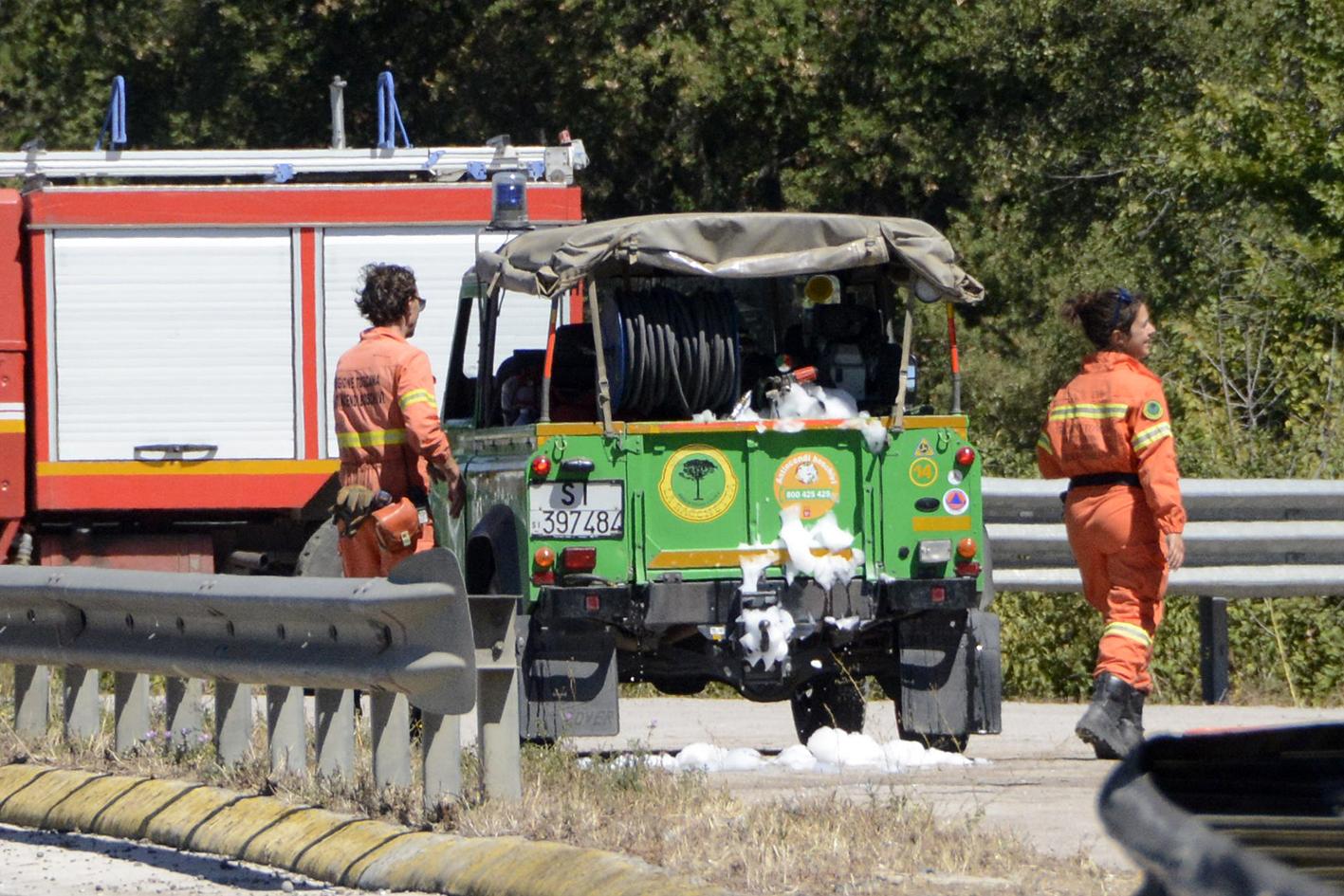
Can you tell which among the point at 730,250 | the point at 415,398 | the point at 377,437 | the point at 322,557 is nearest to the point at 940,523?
the point at 730,250


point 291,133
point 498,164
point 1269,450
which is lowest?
point 1269,450

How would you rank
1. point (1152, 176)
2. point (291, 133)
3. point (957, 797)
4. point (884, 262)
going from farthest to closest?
point (291, 133)
point (1152, 176)
point (884, 262)
point (957, 797)

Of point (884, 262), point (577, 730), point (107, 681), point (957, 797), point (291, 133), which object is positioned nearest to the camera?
point (957, 797)

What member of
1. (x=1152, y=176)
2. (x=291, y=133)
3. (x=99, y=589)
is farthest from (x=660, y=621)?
(x=291, y=133)

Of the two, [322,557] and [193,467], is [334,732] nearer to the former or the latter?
[322,557]

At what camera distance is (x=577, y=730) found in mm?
8703

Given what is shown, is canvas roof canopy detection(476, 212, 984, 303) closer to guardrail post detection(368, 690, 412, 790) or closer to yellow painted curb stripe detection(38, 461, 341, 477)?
guardrail post detection(368, 690, 412, 790)

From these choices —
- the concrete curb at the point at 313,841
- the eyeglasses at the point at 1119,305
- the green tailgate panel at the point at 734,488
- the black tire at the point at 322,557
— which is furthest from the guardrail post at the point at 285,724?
the black tire at the point at 322,557

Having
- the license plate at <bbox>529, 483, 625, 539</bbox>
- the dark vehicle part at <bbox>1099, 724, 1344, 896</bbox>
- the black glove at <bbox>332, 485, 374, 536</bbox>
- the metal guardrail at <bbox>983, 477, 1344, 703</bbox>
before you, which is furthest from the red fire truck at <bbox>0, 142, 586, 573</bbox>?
the dark vehicle part at <bbox>1099, 724, 1344, 896</bbox>

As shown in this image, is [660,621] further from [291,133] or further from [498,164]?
[291,133]

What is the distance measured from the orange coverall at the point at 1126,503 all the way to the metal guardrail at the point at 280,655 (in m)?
2.55

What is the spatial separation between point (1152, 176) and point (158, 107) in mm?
12217

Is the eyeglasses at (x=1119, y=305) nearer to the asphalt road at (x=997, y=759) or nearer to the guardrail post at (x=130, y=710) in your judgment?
the asphalt road at (x=997, y=759)

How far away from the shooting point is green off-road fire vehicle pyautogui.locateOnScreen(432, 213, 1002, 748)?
8734mm
